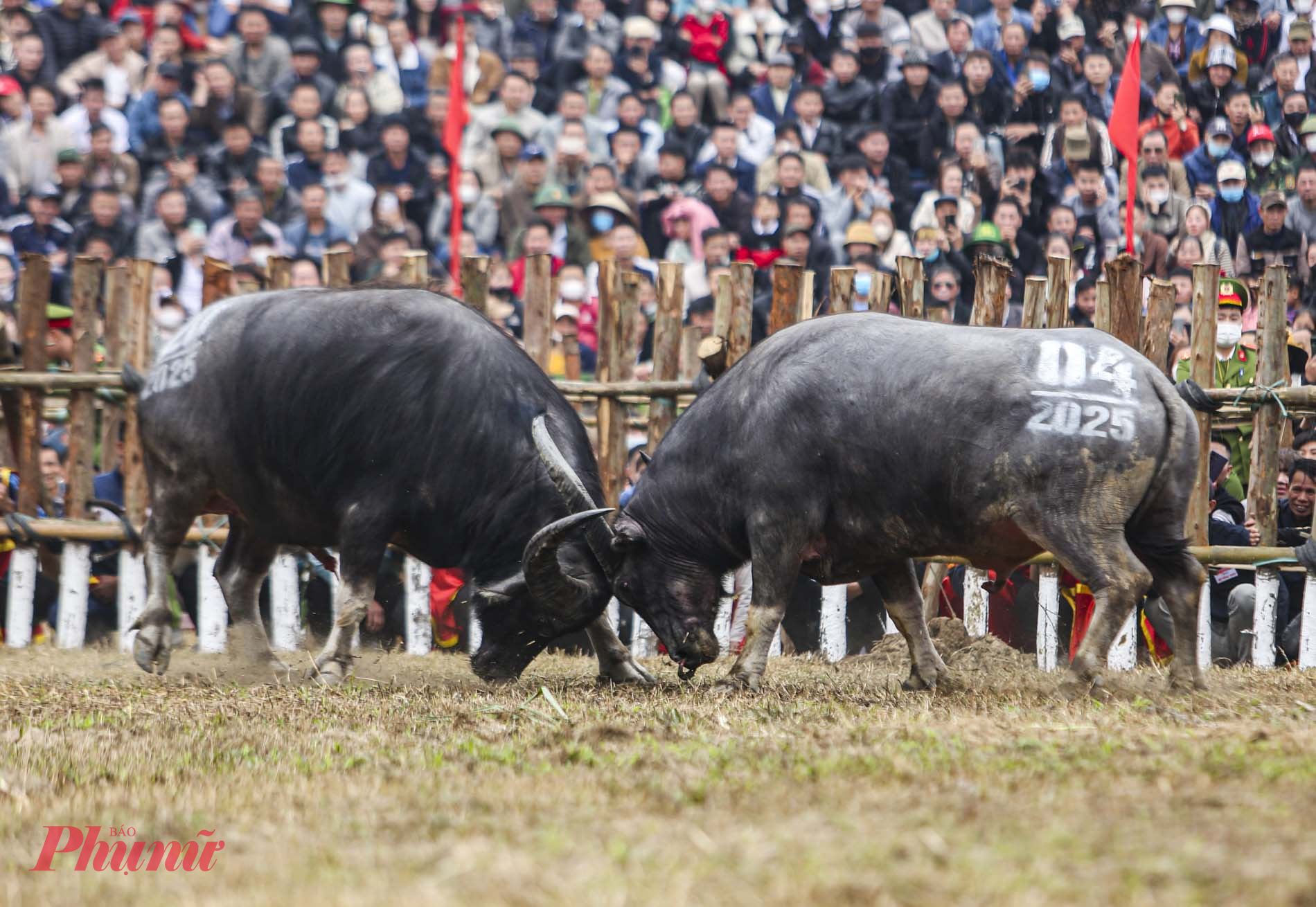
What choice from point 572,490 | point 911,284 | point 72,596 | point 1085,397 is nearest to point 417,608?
point 72,596

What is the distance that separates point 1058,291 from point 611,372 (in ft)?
8.36

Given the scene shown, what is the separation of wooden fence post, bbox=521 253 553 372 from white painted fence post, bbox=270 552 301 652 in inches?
75.3

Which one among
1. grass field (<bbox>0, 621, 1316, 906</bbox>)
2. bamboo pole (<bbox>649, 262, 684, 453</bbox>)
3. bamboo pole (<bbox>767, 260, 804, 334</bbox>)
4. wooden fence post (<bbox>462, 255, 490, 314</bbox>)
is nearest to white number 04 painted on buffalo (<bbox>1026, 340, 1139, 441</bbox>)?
grass field (<bbox>0, 621, 1316, 906</bbox>)

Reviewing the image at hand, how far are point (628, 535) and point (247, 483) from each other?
1845 millimetres

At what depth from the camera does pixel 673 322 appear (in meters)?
8.74

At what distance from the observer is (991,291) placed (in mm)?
8133

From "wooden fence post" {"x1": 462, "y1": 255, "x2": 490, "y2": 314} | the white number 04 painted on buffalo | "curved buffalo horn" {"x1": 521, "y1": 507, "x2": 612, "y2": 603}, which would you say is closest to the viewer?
the white number 04 painted on buffalo

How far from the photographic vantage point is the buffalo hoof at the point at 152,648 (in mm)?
7367

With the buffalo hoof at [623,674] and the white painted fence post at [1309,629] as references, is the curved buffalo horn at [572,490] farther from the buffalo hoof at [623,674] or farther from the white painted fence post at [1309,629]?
the white painted fence post at [1309,629]

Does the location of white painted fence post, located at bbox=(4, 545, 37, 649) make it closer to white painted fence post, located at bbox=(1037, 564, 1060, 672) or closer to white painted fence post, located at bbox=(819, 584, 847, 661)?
white painted fence post, located at bbox=(819, 584, 847, 661)

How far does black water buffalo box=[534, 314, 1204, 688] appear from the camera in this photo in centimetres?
573

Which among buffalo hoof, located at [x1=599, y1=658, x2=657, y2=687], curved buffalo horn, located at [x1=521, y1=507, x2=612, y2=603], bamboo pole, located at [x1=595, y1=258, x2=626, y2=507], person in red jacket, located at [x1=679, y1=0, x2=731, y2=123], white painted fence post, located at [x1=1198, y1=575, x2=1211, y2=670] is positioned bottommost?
buffalo hoof, located at [x1=599, y1=658, x2=657, y2=687]

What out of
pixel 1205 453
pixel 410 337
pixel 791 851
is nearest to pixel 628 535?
pixel 410 337

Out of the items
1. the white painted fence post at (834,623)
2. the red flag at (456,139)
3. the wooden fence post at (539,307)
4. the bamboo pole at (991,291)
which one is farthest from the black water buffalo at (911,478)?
the red flag at (456,139)
